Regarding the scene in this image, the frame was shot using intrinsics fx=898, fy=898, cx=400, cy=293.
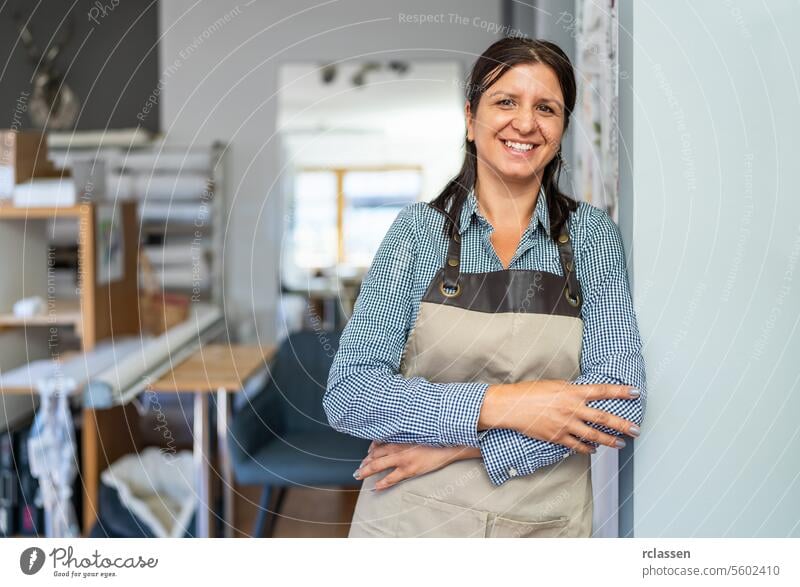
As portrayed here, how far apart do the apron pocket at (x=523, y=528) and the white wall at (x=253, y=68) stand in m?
A: 2.61

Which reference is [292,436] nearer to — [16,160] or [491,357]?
[16,160]

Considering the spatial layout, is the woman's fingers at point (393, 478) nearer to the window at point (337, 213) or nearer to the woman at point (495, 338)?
the woman at point (495, 338)

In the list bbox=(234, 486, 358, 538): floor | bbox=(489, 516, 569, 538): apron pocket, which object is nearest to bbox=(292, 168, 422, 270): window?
bbox=(234, 486, 358, 538): floor

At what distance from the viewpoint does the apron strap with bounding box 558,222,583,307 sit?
1.03m

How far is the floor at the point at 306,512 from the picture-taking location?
2.36 metres

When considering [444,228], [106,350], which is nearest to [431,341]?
[444,228]

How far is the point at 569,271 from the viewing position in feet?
3.37

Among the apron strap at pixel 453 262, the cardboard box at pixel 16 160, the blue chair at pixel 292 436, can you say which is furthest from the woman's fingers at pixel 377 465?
the cardboard box at pixel 16 160

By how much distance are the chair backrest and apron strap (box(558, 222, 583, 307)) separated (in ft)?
4.64

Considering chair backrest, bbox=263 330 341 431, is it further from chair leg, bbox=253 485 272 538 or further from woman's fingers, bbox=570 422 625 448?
woman's fingers, bbox=570 422 625 448

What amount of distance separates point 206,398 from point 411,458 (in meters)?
1.33

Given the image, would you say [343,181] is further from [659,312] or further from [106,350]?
[659,312]

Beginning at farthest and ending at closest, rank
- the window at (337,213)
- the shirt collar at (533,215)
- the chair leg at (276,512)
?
the window at (337,213)
the chair leg at (276,512)
the shirt collar at (533,215)
